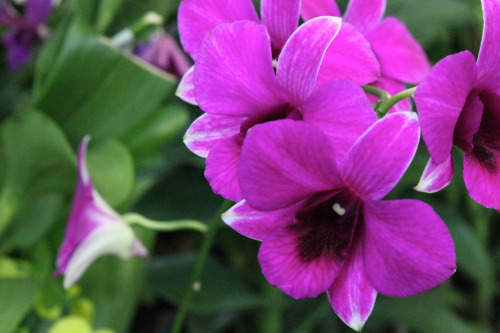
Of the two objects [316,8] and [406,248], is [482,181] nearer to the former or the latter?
[406,248]

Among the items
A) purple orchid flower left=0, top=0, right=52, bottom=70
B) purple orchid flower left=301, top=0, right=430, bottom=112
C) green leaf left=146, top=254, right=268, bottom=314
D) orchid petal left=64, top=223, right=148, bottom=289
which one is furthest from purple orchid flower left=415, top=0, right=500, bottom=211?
purple orchid flower left=0, top=0, right=52, bottom=70

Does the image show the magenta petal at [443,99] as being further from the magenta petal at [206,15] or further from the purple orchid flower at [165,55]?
the purple orchid flower at [165,55]

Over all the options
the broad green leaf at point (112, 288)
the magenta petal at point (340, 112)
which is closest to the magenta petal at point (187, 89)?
the magenta petal at point (340, 112)

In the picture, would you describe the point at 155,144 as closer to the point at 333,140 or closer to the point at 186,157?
the point at 186,157

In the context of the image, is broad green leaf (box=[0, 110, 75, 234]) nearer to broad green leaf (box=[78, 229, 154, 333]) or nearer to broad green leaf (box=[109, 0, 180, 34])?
broad green leaf (box=[78, 229, 154, 333])

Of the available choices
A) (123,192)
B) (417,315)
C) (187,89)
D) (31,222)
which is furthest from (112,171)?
(417,315)
